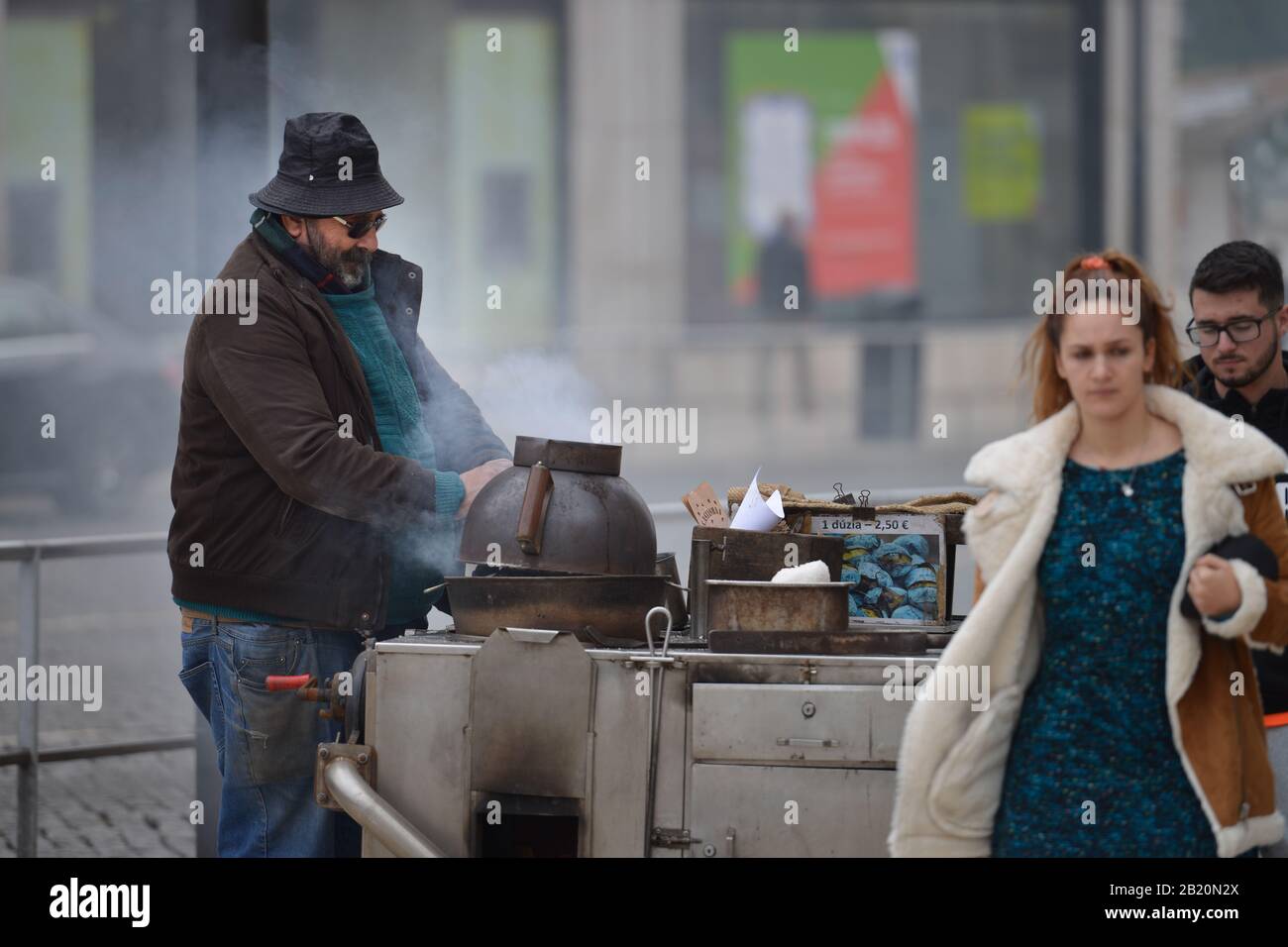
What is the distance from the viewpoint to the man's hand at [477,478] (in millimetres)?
4199

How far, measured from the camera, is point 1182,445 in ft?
10.1

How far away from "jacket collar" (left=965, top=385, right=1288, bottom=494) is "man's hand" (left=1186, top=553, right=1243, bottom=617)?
0.59 ft

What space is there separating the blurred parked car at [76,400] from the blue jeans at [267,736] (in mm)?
9986

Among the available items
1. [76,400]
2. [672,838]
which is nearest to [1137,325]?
[672,838]

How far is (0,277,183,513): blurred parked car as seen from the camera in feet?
44.9

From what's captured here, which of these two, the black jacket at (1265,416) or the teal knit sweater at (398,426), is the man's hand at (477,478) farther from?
the black jacket at (1265,416)

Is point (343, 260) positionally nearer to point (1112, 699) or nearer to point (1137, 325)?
point (1137, 325)

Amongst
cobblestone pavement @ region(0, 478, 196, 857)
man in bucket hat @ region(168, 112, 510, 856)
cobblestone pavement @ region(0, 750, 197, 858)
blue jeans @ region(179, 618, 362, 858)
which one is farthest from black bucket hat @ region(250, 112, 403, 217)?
cobblestone pavement @ region(0, 750, 197, 858)

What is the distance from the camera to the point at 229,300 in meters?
4.12

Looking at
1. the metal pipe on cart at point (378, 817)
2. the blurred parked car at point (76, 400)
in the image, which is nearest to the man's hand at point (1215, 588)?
the metal pipe on cart at point (378, 817)

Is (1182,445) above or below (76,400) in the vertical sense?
below

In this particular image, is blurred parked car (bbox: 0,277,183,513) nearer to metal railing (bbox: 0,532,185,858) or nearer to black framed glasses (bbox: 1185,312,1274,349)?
metal railing (bbox: 0,532,185,858)

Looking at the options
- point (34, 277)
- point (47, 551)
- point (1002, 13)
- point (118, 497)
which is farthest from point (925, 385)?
point (47, 551)

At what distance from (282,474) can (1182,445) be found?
2040 mm
